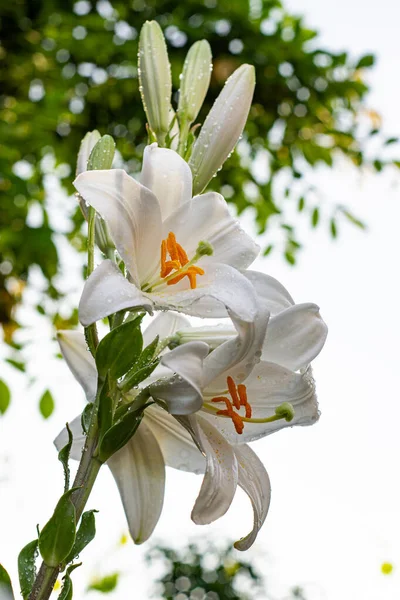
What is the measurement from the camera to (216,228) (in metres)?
0.70

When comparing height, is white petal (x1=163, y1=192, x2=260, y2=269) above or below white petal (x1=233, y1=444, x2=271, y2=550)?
above

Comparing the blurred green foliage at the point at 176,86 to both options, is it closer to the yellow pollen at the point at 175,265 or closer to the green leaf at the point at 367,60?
the green leaf at the point at 367,60

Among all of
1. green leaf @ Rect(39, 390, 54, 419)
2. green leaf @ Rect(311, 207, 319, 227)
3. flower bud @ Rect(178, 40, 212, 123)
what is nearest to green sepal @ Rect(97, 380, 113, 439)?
flower bud @ Rect(178, 40, 212, 123)

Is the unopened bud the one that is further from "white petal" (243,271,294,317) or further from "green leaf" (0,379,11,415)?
"green leaf" (0,379,11,415)

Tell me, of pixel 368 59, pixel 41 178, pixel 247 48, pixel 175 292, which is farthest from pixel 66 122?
pixel 175 292

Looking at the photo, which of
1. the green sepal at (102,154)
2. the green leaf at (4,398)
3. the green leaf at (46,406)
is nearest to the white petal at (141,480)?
the green sepal at (102,154)

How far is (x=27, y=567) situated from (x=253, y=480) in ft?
0.61

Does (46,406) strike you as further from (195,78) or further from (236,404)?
(236,404)

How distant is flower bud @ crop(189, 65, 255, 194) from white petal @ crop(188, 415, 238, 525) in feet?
0.86

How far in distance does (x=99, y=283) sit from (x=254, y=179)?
229 centimetres

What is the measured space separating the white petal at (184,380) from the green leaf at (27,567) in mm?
143

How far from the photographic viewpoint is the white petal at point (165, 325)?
0.75 m

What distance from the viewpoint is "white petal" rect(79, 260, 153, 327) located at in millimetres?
532

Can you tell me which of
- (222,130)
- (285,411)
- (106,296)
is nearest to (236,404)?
(285,411)
